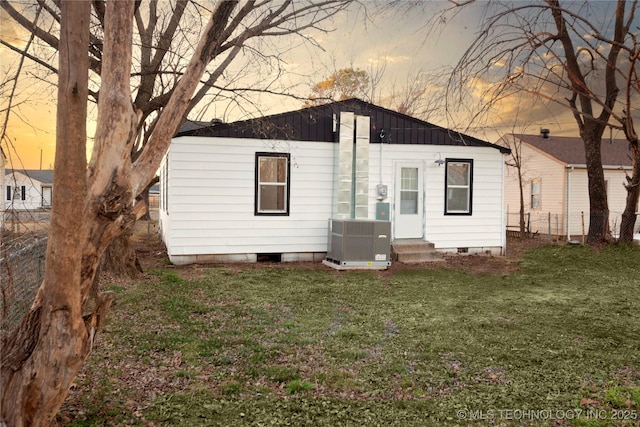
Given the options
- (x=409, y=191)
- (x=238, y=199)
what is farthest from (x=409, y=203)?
(x=238, y=199)

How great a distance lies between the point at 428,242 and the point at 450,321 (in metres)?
6.83

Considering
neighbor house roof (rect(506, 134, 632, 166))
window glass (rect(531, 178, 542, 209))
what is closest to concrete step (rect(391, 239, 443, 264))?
neighbor house roof (rect(506, 134, 632, 166))

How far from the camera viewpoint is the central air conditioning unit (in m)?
11.5

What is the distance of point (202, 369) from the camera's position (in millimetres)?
4805

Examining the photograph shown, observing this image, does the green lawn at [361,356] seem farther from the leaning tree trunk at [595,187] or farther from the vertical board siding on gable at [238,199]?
the leaning tree trunk at [595,187]

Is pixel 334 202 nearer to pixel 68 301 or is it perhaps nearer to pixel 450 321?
pixel 450 321

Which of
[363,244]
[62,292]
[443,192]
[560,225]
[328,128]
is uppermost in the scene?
[328,128]

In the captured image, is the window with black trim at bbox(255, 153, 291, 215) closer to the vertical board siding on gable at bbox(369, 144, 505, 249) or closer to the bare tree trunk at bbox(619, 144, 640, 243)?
the vertical board siding on gable at bbox(369, 144, 505, 249)

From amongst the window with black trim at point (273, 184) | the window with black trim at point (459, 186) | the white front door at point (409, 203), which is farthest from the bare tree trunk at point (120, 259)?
the window with black trim at point (459, 186)

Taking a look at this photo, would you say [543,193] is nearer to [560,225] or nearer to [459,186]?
[560,225]

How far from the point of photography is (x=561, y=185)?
21.4 m

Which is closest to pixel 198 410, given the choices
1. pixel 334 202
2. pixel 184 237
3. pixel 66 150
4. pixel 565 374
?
pixel 66 150

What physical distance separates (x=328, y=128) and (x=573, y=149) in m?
16.1

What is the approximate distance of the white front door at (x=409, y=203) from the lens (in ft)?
44.6
